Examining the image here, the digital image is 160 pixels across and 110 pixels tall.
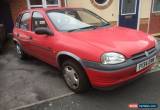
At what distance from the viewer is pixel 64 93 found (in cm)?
354

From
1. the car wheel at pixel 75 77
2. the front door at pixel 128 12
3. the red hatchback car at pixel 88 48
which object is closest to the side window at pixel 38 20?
the red hatchback car at pixel 88 48

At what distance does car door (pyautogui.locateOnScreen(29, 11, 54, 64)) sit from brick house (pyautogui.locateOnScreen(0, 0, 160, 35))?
132 inches

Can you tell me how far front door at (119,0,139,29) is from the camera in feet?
27.8

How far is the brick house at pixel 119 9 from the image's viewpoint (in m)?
7.41

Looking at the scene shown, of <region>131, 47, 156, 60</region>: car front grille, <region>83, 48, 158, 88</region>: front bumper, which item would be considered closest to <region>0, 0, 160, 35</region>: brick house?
<region>131, 47, 156, 60</region>: car front grille

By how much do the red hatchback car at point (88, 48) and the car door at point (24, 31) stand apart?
0.15m

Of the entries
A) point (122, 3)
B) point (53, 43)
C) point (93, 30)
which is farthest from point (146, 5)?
point (53, 43)

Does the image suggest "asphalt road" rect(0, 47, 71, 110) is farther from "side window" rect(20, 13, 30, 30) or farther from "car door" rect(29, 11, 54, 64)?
"side window" rect(20, 13, 30, 30)

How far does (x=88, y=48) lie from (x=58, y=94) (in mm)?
1201

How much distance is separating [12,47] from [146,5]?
253 inches

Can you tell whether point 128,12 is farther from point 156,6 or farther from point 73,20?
point 73,20

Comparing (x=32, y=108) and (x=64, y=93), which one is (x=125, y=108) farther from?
(x=32, y=108)

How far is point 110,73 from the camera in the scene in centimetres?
271

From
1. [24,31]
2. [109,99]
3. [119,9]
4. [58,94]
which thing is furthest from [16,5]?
[109,99]
